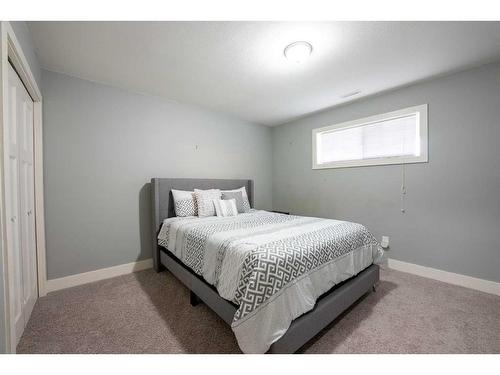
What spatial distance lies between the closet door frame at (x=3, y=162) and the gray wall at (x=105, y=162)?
107 millimetres

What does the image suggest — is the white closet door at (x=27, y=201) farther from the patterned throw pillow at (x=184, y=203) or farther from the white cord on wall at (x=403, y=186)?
the white cord on wall at (x=403, y=186)

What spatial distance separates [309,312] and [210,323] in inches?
31.2

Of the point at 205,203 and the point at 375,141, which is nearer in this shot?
the point at 205,203

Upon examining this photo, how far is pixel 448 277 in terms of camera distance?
2207 mm

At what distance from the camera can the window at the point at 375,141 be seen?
2.43 metres

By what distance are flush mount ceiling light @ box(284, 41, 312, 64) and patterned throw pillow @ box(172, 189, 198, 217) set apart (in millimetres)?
1918

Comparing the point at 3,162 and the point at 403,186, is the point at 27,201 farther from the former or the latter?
the point at 403,186

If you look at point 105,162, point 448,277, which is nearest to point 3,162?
point 105,162

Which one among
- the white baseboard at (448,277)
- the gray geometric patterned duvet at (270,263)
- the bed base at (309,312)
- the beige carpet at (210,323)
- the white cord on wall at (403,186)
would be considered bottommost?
the beige carpet at (210,323)

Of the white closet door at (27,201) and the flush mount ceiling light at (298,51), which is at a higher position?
the flush mount ceiling light at (298,51)

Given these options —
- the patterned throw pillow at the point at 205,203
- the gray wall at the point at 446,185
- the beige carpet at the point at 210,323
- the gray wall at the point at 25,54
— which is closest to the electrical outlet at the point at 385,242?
the gray wall at the point at 446,185

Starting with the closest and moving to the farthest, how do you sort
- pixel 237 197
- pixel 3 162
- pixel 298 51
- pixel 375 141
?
pixel 3 162 < pixel 298 51 < pixel 375 141 < pixel 237 197

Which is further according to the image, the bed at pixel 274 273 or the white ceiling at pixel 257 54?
the white ceiling at pixel 257 54
